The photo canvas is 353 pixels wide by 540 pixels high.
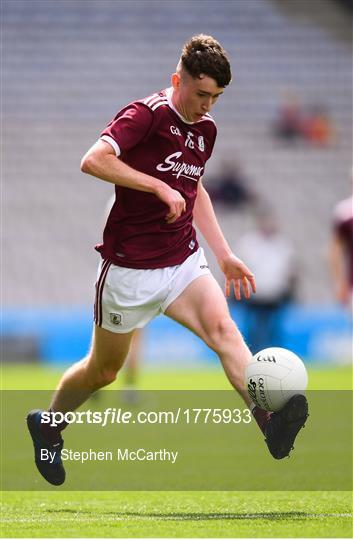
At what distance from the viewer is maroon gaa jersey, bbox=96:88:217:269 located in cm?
583

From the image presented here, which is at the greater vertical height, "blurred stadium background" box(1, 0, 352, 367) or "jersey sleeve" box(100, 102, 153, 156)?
"jersey sleeve" box(100, 102, 153, 156)

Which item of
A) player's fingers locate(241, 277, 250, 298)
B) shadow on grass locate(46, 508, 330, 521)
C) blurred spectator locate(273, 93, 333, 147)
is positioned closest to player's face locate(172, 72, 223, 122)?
player's fingers locate(241, 277, 250, 298)

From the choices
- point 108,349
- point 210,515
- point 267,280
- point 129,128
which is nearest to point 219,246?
point 108,349

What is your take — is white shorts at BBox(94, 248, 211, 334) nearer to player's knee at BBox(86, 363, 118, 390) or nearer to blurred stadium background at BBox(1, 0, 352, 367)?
player's knee at BBox(86, 363, 118, 390)

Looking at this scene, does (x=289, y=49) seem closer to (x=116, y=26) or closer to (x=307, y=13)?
(x=307, y=13)

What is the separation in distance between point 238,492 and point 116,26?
68.9 feet

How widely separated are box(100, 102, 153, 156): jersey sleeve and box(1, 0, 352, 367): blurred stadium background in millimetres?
13772

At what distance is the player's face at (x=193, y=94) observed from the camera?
18.8 ft

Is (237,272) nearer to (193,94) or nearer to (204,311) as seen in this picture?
(204,311)

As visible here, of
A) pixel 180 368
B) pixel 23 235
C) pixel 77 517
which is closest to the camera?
pixel 77 517

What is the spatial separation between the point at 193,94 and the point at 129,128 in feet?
1.22

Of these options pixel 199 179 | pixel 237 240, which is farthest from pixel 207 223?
pixel 237 240

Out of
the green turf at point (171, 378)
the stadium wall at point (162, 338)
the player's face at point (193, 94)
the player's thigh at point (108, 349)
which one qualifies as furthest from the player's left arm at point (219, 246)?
the stadium wall at point (162, 338)

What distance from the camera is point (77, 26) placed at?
84.8 ft
